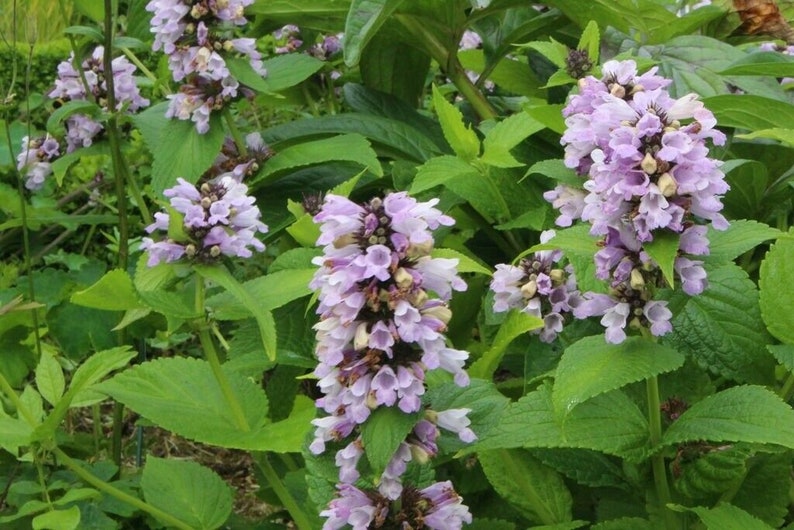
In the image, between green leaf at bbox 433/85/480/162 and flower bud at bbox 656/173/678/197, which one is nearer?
flower bud at bbox 656/173/678/197

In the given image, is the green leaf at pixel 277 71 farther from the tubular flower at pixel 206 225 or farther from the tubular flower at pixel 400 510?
the tubular flower at pixel 400 510

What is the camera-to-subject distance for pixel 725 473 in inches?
50.1

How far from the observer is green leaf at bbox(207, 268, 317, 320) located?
4.32ft

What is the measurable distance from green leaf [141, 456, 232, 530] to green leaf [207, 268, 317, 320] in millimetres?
297

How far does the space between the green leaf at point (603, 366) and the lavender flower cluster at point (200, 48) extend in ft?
3.10

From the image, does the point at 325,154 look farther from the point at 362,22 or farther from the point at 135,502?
the point at 135,502

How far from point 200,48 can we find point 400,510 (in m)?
1.04

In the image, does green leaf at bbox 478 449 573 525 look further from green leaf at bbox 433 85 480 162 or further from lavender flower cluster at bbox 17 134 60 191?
lavender flower cluster at bbox 17 134 60 191

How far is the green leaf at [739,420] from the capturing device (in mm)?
1123

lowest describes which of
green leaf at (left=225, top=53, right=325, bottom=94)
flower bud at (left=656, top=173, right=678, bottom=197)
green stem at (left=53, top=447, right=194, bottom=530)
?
green stem at (left=53, top=447, right=194, bottom=530)

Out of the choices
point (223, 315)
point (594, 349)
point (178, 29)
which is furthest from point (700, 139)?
point (178, 29)

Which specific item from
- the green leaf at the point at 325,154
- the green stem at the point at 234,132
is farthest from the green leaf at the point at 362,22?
the green stem at the point at 234,132

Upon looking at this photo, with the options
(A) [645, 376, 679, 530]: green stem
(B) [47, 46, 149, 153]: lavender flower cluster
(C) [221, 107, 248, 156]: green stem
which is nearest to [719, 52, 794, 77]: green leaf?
(A) [645, 376, 679, 530]: green stem

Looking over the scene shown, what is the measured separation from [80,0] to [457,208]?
810 mm
